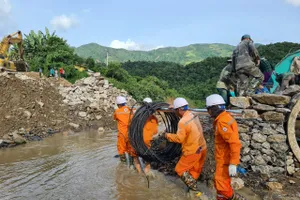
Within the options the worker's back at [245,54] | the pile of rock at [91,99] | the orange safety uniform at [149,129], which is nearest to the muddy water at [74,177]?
the orange safety uniform at [149,129]

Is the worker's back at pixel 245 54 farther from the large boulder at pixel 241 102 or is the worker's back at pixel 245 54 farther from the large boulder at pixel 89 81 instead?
the large boulder at pixel 89 81

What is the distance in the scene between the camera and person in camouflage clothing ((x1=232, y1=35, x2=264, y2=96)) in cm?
610

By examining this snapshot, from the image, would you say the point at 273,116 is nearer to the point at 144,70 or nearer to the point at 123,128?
the point at 123,128

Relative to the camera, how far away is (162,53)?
111500 mm

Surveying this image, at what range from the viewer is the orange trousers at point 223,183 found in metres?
3.96

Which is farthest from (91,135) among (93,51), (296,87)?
(93,51)

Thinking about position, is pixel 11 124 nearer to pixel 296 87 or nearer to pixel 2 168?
pixel 2 168

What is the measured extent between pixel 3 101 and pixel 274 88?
11.5 m

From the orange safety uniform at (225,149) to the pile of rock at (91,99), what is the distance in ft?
33.9

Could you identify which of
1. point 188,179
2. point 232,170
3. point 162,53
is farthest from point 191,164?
point 162,53

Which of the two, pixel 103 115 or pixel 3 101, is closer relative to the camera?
pixel 3 101

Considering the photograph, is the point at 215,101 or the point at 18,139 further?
the point at 18,139

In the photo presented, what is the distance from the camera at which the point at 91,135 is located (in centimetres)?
1208

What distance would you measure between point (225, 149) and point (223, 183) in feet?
1.59
